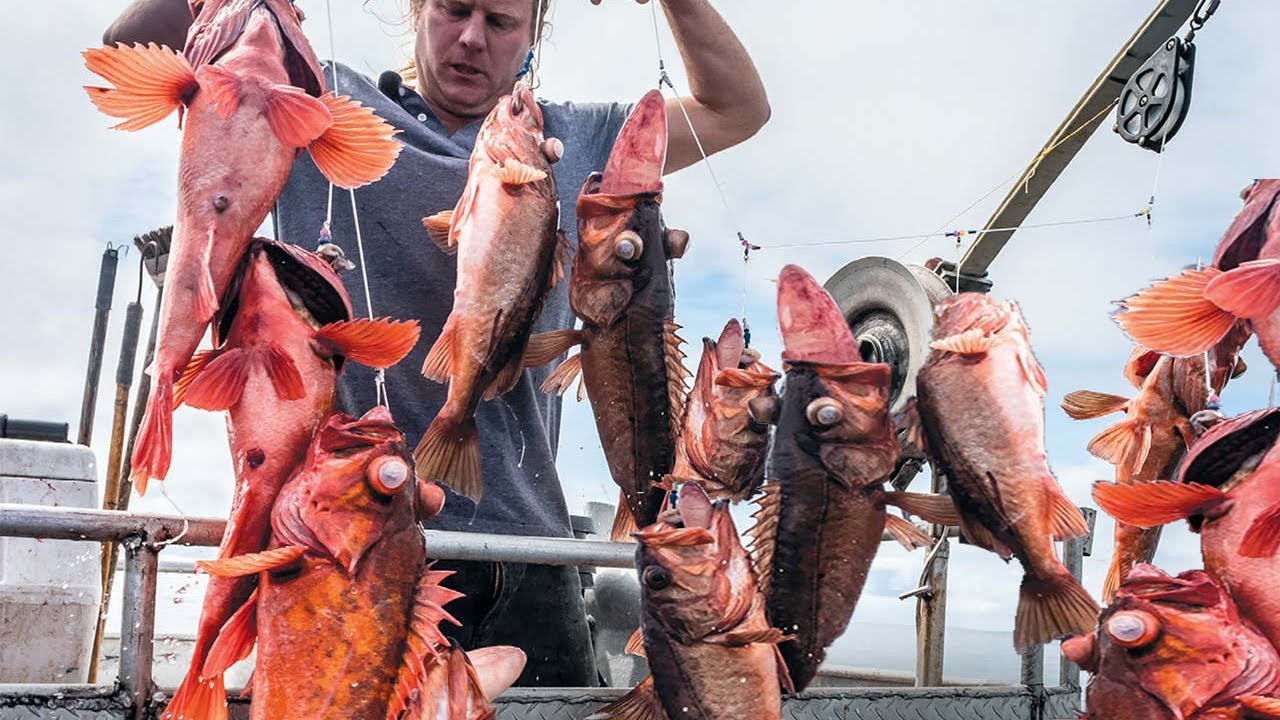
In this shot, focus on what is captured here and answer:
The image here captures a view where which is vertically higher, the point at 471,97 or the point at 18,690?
the point at 471,97

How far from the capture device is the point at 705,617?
2.88 meters

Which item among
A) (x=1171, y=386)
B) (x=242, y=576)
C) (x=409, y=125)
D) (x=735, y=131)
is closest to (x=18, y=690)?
(x=242, y=576)

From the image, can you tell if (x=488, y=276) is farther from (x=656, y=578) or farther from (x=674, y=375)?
(x=656, y=578)

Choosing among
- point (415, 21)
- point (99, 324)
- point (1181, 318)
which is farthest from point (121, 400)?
point (1181, 318)

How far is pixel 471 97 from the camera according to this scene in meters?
3.92

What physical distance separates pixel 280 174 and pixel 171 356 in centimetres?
47

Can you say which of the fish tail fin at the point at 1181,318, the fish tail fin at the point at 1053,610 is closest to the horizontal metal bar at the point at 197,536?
the fish tail fin at the point at 1053,610

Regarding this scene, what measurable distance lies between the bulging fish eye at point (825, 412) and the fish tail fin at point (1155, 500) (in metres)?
0.65

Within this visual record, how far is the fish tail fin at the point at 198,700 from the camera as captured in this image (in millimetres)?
2314

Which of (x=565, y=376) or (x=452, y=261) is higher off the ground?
(x=452, y=261)

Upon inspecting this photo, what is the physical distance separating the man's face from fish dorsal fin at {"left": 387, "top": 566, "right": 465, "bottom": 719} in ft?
6.35

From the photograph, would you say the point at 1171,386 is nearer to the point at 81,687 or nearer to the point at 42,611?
the point at 81,687

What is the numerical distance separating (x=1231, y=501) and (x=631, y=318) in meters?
1.55

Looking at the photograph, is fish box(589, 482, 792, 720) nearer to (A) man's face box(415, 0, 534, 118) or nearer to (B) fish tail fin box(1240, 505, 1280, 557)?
(B) fish tail fin box(1240, 505, 1280, 557)
